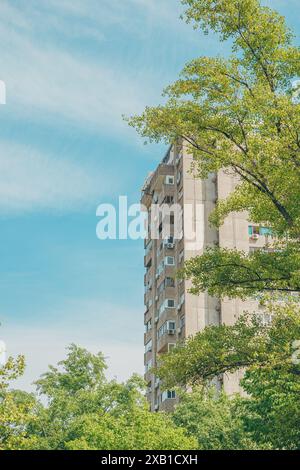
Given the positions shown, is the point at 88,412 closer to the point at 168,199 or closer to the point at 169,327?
the point at 169,327

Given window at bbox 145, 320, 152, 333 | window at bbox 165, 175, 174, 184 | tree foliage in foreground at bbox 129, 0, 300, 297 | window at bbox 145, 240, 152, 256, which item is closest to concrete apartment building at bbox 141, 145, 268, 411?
window at bbox 165, 175, 174, 184

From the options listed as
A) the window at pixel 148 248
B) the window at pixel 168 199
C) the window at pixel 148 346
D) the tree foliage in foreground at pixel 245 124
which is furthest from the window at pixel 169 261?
the tree foliage in foreground at pixel 245 124

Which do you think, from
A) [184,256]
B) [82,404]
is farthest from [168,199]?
[82,404]

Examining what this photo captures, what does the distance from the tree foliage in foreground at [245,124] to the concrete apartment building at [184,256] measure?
3067 centimetres

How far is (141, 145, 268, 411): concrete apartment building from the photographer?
5203 centimetres

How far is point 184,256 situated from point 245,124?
3504 cm

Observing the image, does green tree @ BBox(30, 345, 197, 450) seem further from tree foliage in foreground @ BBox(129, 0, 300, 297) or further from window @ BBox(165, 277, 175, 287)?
window @ BBox(165, 277, 175, 287)

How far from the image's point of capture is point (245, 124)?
62.5 ft

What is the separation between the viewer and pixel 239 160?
18781 mm

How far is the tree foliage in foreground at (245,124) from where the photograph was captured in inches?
737

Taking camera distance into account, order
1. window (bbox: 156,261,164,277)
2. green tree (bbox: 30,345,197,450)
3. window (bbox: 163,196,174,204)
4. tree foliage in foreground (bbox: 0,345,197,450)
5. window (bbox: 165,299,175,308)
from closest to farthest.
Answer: tree foliage in foreground (bbox: 0,345,197,450)
green tree (bbox: 30,345,197,450)
window (bbox: 165,299,175,308)
window (bbox: 156,261,164,277)
window (bbox: 163,196,174,204)

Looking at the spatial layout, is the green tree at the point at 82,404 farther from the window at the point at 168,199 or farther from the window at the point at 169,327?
the window at the point at 168,199

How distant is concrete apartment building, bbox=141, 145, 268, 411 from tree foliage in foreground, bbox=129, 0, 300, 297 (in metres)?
30.7
